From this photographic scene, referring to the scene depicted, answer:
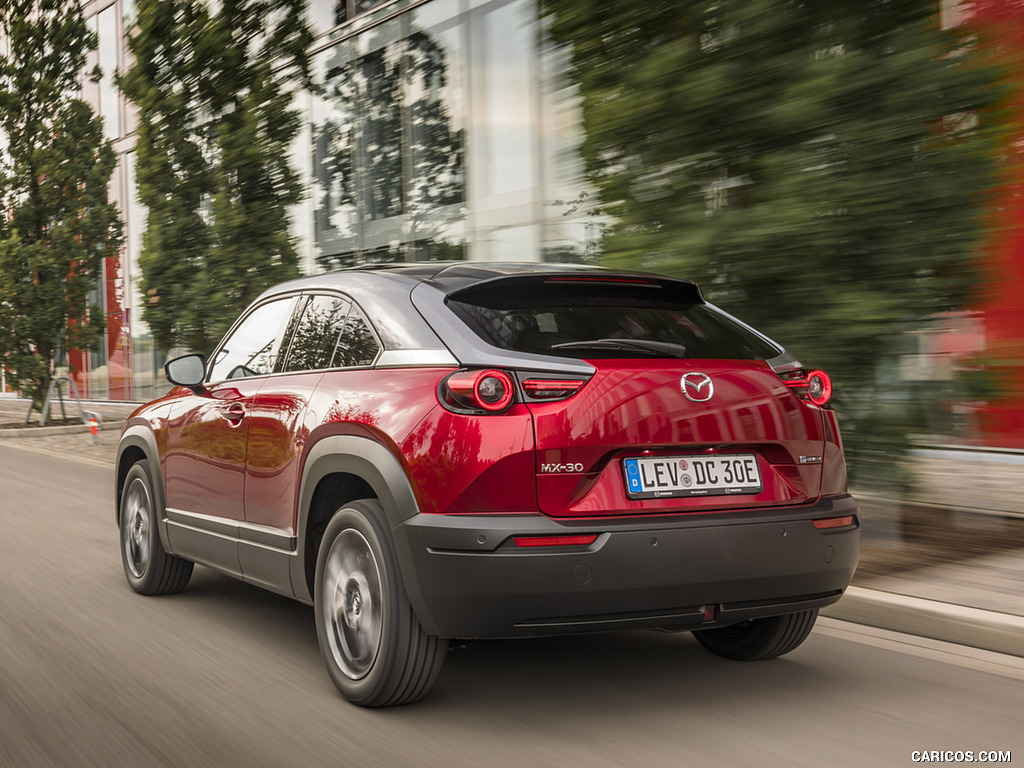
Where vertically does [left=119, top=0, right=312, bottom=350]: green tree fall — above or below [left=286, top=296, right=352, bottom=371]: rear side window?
above

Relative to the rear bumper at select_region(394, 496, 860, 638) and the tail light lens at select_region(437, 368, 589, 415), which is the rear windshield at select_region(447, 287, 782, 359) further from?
the rear bumper at select_region(394, 496, 860, 638)

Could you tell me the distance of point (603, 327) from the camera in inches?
163

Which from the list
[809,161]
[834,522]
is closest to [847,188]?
[809,161]

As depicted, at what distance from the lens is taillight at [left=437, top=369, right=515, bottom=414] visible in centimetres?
375

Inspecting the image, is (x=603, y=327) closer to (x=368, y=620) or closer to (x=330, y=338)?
(x=330, y=338)

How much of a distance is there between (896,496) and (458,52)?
12.2 meters

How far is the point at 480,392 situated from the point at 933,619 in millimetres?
2708

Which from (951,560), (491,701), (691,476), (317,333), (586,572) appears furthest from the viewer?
(951,560)

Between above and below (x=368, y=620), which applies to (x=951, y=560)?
below

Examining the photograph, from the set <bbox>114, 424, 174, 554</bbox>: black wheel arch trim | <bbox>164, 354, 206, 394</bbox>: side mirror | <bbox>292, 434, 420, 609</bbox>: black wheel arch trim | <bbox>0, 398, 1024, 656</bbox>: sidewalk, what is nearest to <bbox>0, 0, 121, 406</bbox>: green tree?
<bbox>114, 424, 174, 554</bbox>: black wheel arch trim

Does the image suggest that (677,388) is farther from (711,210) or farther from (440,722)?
(711,210)

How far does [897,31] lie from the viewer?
6.32m

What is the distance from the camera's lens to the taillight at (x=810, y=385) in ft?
13.9

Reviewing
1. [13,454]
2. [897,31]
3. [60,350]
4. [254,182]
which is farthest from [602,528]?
[60,350]
